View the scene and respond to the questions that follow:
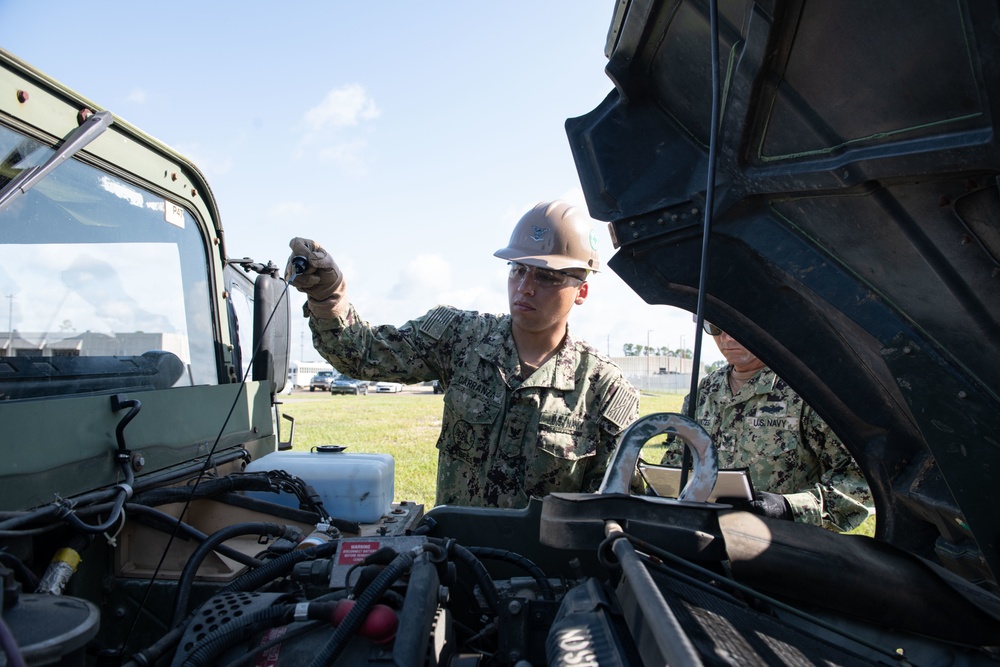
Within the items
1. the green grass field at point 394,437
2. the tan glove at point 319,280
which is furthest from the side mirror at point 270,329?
the green grass field at point 394,437

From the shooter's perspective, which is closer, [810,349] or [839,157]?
[839,157]

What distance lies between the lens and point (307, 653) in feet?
4.18

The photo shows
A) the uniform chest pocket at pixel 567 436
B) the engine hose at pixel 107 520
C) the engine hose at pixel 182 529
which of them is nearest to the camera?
the engine hose at pixel 107 520

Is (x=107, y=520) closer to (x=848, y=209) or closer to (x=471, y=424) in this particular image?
(x=471, y=424)

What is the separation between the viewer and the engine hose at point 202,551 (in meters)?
1.62

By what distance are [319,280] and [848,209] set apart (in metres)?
1.92

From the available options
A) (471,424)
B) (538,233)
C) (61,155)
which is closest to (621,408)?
(471,424)

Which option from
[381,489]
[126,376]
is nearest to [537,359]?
[381,489]

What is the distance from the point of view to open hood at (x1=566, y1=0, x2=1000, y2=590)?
112cm

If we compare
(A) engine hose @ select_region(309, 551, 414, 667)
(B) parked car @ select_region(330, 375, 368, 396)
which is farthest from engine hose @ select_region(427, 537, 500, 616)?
(B) parked car @ select_region(330, 375, 368, 396)

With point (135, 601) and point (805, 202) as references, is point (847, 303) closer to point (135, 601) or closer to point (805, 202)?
point (805, 202)

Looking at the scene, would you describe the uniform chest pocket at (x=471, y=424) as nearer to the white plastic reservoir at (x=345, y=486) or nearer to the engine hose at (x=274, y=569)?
the white plastic reservoir at (x=345, y=486)

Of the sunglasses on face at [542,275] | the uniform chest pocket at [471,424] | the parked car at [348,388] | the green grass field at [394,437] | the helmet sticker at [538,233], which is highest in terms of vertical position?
the helmet sticker at [538,233]

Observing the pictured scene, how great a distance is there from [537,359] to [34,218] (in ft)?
6.77
